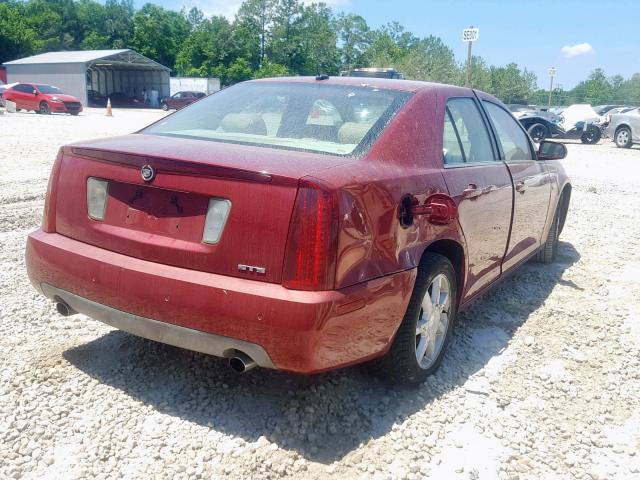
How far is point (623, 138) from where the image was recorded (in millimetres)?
22500

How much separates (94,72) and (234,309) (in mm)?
57635

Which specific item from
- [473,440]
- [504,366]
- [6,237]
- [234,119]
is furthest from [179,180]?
[6,237]

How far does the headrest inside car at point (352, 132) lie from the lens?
3184 millimetres

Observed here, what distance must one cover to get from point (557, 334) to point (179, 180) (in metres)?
2.87

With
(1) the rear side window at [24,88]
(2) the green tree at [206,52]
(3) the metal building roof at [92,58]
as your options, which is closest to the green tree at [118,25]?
(2) the green tree at [206,52]

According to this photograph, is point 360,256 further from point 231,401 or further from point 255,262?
point 231,401

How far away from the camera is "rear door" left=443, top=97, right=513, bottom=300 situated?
3611 mm

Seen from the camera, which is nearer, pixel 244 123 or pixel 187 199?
pixel 187 199

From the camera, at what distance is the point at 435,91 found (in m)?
3.74

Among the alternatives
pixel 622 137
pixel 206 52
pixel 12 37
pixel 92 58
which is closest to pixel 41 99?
pixel 92 58

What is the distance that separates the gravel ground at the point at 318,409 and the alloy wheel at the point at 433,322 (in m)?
0.17

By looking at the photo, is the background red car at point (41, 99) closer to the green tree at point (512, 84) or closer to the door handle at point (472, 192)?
the door handle at point (472, 192)

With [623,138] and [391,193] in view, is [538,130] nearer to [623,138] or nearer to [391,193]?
[623,138]

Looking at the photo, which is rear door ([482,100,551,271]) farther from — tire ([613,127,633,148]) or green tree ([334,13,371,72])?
green tree ([334,13,371,72])
